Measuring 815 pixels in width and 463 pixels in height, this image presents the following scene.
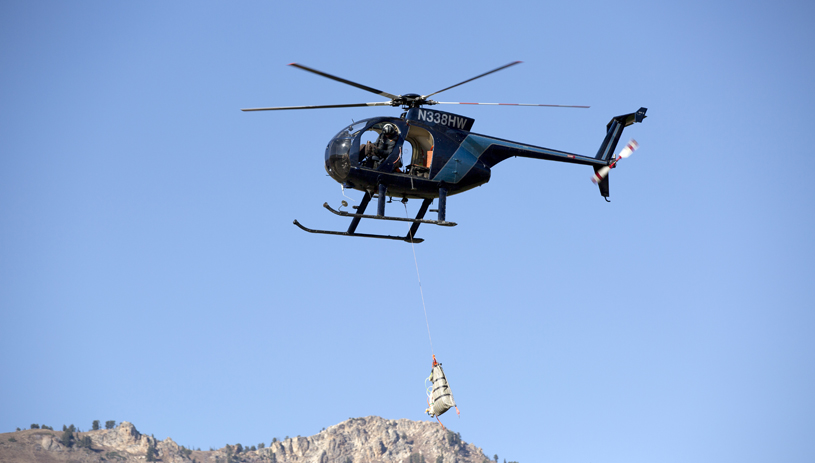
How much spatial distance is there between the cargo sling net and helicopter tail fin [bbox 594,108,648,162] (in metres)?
10.4

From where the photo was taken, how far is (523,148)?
3162cm

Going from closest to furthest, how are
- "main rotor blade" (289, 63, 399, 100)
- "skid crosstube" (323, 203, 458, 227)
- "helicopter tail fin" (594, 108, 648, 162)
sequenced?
"main rotor blade" (289, 63, 399, 100) → "skid crosstube" (323, 203, 458, 227) → "helicopter tail fin" (594, 108, 648, 162)

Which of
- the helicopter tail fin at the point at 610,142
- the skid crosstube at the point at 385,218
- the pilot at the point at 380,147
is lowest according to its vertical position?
the skid crosstube at the point at 385,218

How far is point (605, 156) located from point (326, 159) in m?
11.4

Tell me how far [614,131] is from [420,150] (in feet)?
29.6

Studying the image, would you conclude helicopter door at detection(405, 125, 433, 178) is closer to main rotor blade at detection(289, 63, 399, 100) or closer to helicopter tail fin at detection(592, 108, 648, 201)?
main rotor blade at detection(289, 63, 399, 100)

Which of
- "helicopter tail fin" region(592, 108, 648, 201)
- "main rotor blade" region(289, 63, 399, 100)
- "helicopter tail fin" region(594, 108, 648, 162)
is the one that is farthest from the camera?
"helicopter tail fin" region(594, 108, 648, 162)

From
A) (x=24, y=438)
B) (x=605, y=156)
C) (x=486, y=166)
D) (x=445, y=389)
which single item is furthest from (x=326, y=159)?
(x=24, y=438)

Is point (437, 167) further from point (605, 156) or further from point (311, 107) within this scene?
point (605, 156)

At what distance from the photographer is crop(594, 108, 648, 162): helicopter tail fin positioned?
34.6 meters

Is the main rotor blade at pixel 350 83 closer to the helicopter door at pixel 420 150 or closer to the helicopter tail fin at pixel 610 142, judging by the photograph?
the helicopter door at pixel 420 150

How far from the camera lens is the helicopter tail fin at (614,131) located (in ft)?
113

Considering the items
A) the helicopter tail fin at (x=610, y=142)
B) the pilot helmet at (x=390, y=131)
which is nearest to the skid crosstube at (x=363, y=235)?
the pilot helmet at (x=390, y=131)

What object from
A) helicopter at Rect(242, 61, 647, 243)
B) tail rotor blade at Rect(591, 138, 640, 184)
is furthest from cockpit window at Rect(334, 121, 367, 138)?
tail rotor blade at Rect(591, 138, 640, 184)
